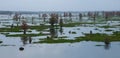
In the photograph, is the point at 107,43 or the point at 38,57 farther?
the point at 107,43

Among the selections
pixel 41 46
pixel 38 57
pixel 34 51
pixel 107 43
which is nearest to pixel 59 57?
pixel 38 57

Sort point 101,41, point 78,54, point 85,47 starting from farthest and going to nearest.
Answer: point 101,41
point 85,47
point 78,54

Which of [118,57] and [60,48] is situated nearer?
[118,57]

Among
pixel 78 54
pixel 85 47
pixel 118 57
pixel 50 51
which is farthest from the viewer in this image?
pixel 85 47

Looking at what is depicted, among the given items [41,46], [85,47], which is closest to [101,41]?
[85,47]

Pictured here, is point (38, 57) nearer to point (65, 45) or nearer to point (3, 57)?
point (3, 57)

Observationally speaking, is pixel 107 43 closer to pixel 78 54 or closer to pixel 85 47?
pixel 85 47

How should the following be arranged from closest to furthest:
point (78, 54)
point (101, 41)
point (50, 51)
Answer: point (78, 54) < point (50, 51) < point (101, 41)

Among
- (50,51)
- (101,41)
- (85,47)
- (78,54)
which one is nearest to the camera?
(78,54)

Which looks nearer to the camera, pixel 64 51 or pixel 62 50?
pixel 64 51
